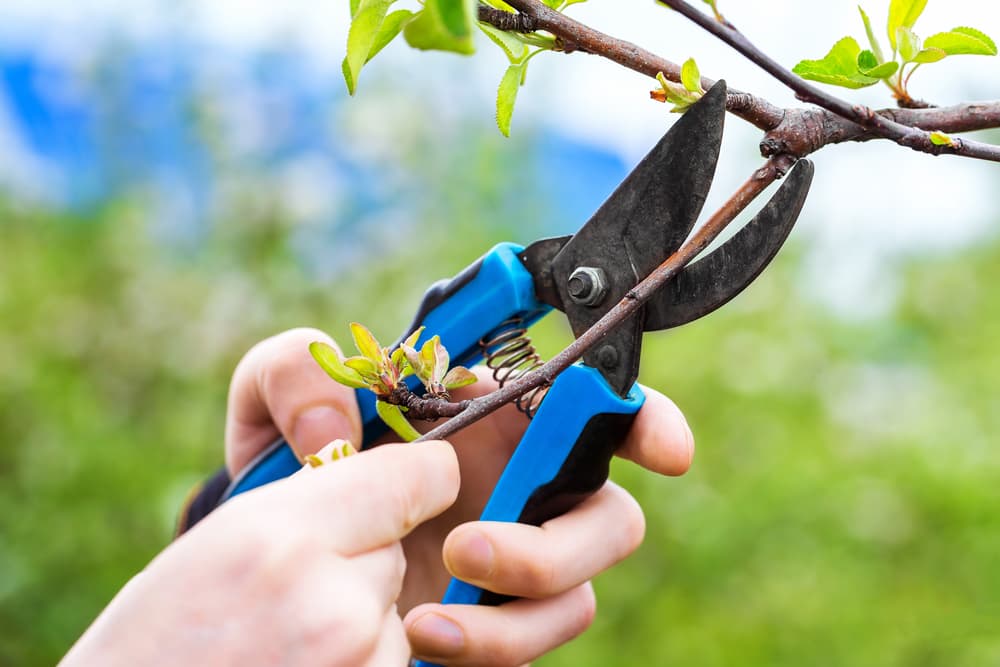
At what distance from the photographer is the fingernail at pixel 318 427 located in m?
1.00

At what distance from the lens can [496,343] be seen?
93 cm

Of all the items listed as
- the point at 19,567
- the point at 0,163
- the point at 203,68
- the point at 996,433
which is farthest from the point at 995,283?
the point at 0,163

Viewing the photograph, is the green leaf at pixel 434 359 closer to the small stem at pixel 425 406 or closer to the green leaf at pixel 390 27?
the small stem at pixel 425 406

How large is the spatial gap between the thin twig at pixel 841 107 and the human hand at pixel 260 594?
397 millimetres

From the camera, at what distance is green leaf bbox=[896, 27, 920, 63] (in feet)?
2.07

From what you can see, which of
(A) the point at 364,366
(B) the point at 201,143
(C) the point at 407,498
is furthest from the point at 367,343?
(B) the point at 201,143

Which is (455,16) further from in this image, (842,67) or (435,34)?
(842,67)

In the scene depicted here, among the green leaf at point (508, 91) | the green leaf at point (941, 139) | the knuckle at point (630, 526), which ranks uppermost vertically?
the green leaf at point (508, 91)

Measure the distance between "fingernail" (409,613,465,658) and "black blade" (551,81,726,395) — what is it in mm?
265

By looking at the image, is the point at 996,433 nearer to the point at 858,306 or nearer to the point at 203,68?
the point at 858,306

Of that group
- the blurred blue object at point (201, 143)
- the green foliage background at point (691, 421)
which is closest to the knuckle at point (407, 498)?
the green foliage background at point (691, 421)

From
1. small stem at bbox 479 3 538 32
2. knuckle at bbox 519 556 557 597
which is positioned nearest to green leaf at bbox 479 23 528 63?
small stem at bbox 479 3 538 32

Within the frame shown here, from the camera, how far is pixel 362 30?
0.59 m

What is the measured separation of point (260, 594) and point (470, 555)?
9.9 inches
